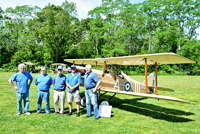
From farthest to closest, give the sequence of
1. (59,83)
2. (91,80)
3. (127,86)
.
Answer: (127,86)
(59,83)
(91,80)

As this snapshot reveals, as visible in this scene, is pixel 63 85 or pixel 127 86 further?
pixel 127 86

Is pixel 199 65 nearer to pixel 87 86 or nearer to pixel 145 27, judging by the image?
pixel 145 27

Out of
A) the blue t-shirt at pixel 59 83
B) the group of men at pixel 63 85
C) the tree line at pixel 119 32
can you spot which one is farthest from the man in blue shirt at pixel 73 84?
the tree line at pixel 119 32

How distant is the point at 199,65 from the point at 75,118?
35.0 m

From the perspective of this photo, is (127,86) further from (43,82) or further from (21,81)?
(21,81)

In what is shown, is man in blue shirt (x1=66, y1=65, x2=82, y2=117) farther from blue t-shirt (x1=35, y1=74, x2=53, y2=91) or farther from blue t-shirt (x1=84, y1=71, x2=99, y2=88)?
blue t-shirt (x1=35, y1=74, x2=53, y2=91)

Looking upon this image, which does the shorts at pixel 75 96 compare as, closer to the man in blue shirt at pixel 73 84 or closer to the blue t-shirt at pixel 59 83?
the man in blue shirt at pixel 73 84

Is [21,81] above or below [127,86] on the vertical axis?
above

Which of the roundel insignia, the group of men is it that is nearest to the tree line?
the roundel insignia

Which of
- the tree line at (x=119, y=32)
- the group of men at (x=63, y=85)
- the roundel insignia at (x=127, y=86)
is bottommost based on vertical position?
the roundel insignia at (x=127, y=86)

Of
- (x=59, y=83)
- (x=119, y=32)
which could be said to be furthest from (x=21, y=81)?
(x=119, y=32)

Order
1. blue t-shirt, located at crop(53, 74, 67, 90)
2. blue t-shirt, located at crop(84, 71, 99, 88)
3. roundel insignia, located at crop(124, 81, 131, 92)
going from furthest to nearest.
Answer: roundel insignia, located at crop(124, 81, 131, 92)
blue t-shirt, located at crop(53, 74, 67, 90)
blue t-shirt, located at crop(84, 71, 99, 88)

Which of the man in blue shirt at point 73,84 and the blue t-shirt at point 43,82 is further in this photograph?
the blue t-shirt at point 43,82

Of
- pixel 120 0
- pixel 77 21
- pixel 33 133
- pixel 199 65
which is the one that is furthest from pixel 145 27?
pixel 33 133
